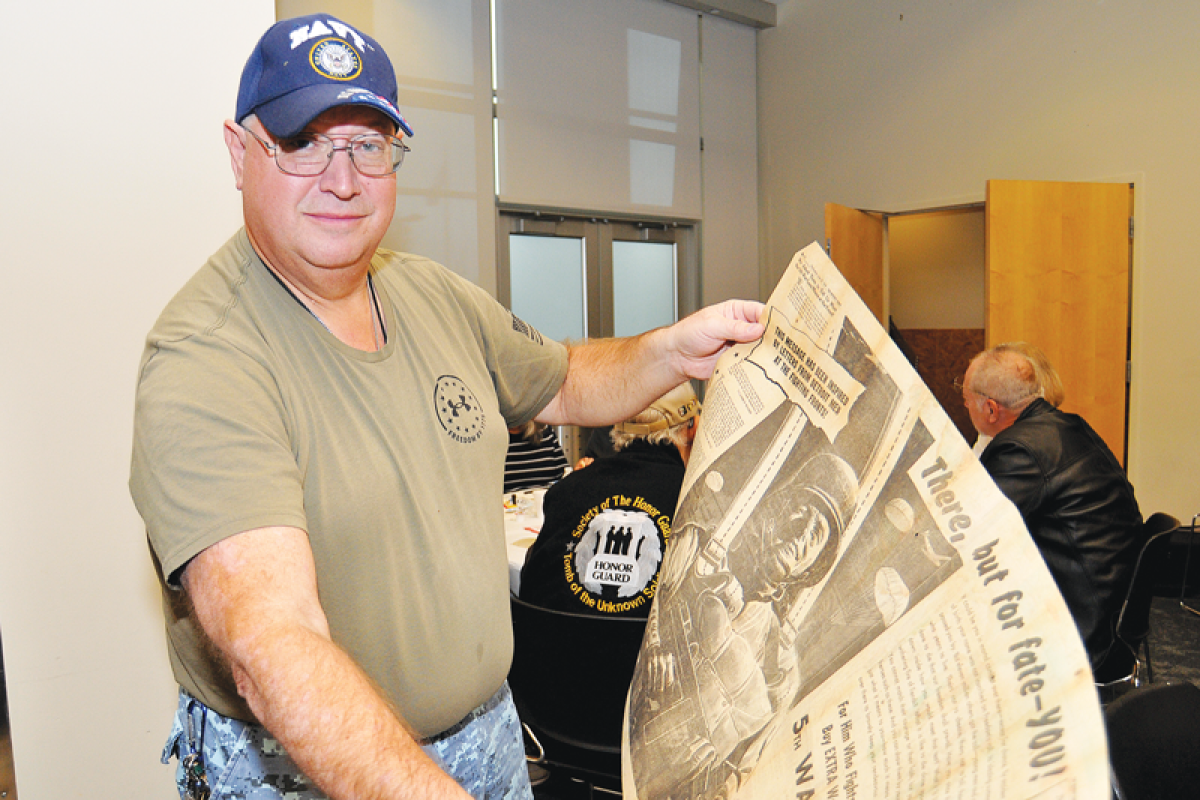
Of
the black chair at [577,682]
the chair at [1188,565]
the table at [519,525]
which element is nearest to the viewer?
the black chair at [577,682]

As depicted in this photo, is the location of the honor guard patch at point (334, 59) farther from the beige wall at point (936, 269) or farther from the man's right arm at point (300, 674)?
the beige wall at point (936, 269)

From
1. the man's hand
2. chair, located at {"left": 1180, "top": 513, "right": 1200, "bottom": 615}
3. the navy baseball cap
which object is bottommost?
chair, located at {"left": 1180, "top": 513, "right": 1200, "bottom": 615}

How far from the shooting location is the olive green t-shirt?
2.57 feet

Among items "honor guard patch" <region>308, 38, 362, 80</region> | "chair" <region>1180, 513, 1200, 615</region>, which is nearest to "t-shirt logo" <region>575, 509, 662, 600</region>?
"honor guard patch" <region>308, 38, 362, 80</region>

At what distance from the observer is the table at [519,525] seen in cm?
253

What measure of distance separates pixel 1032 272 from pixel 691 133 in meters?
2.62

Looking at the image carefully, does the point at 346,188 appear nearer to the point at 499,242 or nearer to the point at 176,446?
the point at 176,446

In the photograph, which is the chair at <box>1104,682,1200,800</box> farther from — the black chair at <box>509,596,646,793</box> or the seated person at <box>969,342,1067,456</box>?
the seated person at <box>969,342,1067,456</box>

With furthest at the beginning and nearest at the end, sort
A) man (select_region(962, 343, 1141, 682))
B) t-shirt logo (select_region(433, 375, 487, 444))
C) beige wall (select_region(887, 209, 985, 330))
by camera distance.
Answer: beige wall (select_region(887, 209, 985, 330))
man (select_region(962, 343, 1141, 682))
t-shirt logo (select_region(433, 375, 487, 444))

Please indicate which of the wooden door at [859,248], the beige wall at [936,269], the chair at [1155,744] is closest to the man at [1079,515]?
the chair at [1155,744]

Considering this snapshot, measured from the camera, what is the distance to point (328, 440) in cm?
97

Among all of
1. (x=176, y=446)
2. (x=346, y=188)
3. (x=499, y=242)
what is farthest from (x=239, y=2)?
(x=499, y=242)

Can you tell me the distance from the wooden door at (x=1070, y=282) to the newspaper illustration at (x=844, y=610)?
4284 millimetres

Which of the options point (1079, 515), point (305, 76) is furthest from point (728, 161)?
point (305, 76)
